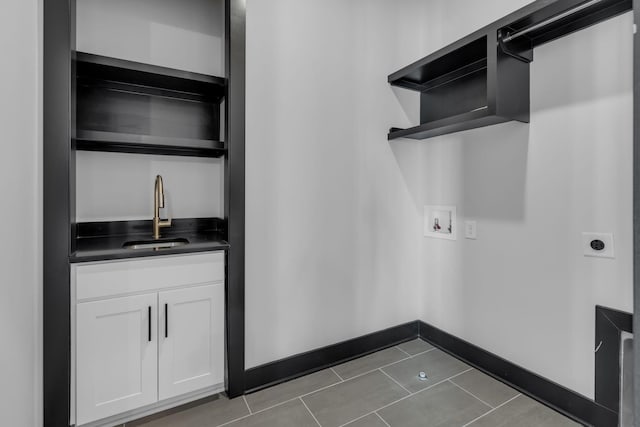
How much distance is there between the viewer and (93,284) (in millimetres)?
1446

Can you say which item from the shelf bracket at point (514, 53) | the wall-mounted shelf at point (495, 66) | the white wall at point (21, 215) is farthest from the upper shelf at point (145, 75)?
the shelf bracket at point (514, 53)

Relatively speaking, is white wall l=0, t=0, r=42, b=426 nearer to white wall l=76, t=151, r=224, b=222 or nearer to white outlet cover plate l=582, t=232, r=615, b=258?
white wall l=76, t=151, r=224, b=222

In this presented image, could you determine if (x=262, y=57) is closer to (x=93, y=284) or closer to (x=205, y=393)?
(x=93, y=284)

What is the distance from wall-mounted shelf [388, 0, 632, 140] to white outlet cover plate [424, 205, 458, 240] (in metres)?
0.56

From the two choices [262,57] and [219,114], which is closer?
[262,57]

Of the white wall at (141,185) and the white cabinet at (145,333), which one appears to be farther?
the white wall at (141,185)

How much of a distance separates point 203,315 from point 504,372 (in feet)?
6.02

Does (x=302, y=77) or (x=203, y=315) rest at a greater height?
(x=302, y=77)

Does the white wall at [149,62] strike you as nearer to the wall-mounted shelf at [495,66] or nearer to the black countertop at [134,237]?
the black countertop at [134,237]

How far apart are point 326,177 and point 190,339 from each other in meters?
1.26

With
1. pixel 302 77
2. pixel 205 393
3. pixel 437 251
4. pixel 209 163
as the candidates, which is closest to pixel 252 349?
pixel 205 393

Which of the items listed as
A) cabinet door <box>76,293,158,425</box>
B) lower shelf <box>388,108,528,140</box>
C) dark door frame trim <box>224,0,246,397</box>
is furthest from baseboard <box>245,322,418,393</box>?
lower shelf <box>388,108,528,140</box>

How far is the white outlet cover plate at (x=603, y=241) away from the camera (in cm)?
147

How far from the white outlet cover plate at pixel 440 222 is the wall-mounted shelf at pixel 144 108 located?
1.61m
